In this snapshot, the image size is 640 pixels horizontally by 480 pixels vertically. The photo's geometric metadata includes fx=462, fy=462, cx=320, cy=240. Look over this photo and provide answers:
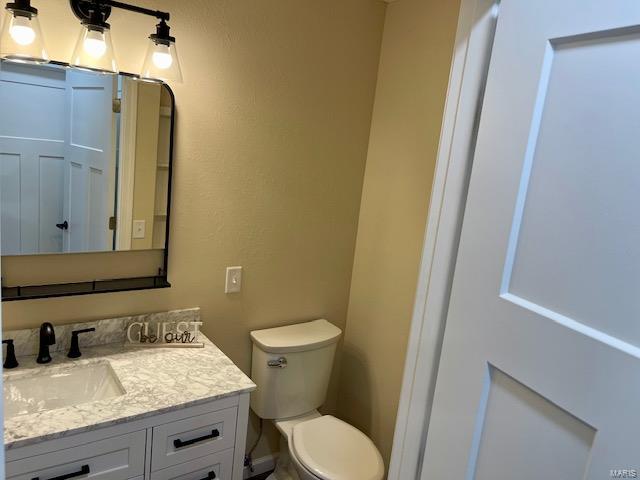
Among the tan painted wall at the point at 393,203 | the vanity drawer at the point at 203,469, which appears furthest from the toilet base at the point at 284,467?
the vanity drawer at the point at 203,469

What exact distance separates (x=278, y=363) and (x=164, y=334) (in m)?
0.51

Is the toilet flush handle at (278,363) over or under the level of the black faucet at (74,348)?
under

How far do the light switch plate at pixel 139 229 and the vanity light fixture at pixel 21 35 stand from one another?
62 centimetres

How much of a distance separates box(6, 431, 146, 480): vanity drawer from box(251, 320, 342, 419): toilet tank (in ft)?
2.33

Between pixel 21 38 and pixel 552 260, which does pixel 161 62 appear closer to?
pixel 21 38

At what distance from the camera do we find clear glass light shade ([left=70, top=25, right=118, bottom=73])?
1.48 m

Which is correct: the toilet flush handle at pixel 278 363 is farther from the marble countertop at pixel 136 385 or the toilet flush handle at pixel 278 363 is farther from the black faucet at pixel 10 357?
the black faucet at pixel 10 357

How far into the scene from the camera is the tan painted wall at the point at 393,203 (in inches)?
78.0

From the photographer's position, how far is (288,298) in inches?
89.7

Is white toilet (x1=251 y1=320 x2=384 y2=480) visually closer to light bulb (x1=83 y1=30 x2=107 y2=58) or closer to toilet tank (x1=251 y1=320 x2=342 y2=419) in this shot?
toilet tank (x1=251 y1=320 x2=342 y2=419)

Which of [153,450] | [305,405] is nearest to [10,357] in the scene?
[153,450]

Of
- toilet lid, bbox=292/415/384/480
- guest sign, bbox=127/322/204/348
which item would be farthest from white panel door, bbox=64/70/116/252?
toilet lid, bbox=292/415/384/480

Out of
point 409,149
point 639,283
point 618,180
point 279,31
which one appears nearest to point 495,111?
point 618,180

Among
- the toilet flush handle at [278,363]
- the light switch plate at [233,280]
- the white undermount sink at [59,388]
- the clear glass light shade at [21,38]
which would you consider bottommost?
the toilet flush handle at [278,363]
